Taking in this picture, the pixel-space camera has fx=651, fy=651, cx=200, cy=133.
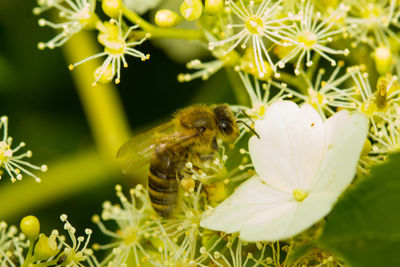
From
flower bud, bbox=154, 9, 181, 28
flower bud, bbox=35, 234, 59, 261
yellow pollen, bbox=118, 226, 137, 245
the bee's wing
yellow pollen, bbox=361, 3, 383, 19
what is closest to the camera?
flower bud, bbox=35, 234, 59, 261

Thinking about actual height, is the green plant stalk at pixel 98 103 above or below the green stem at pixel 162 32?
below

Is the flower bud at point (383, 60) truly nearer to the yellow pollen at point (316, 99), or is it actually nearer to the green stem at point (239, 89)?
the yellow pollen at point (316, 99)

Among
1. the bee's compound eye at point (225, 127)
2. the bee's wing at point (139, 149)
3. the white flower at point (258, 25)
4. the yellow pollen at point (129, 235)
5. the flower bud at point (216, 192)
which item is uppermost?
the white flower at point (258, 25)

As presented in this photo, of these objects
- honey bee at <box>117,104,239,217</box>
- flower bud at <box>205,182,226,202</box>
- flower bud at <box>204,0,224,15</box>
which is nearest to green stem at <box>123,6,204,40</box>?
flower bud at <box>204,0,224,15</box>

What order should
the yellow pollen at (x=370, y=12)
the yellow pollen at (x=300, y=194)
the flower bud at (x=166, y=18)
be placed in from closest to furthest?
the yellow pollen at (x=300, y=194) < the flower bud at (x=166, y=18) < the yellow pollen at (x=370, y=12)

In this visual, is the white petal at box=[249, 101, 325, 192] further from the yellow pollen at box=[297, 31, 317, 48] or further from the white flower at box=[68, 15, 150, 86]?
the white flower at box=[68, 15, 150, 86]

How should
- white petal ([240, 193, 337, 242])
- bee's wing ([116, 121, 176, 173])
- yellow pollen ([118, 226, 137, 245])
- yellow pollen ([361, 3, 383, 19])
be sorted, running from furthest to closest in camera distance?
yellow pollen ([361, 3, 383, 19]), yellow pollen ([118, 226, 137, 245]), bee's wing ([116, 121, 176, 173]), white petal ([240, 193, 337, 242])

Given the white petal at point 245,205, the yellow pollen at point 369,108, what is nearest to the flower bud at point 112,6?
the white petal at point 245,205

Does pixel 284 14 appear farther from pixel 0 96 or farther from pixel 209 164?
pixel 0 96
